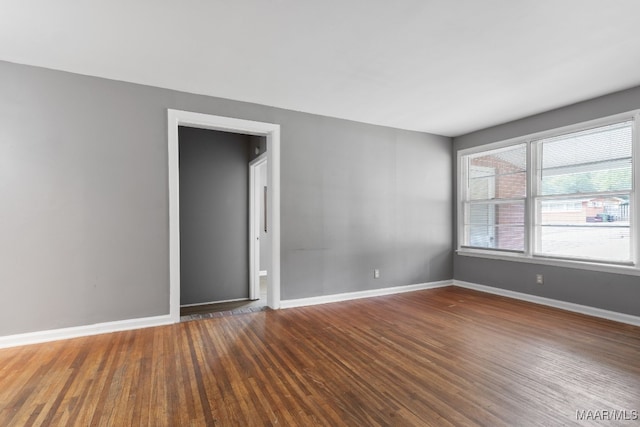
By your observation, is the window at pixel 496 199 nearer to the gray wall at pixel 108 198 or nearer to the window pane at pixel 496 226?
the window pane at pixel 496 226

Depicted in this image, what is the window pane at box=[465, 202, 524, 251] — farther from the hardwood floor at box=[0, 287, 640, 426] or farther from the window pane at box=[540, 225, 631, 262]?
the hardwood floor at box=[0, 287, 640, 426]

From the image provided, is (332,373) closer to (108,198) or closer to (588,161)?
(108,198)

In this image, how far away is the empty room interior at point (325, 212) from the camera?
2180 mm

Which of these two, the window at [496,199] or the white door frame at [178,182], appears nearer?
the white door frame at [178,182]

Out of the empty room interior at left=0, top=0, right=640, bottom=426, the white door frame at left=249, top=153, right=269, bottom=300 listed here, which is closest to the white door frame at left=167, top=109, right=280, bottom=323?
the empty room interior at left=0, top=0, right=640, bottom=426

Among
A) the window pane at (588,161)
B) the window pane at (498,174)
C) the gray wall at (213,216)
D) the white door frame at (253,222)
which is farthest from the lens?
the white door frame at (253,222)

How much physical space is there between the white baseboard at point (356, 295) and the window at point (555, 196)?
87 cm

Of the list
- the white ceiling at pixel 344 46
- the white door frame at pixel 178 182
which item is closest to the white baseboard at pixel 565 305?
the white ceiling at pixel 344 46

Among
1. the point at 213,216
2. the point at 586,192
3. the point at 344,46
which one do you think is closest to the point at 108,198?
the point at 213,216

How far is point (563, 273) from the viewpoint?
4137 mm

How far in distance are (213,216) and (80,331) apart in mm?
2640

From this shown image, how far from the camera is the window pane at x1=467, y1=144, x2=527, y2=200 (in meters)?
4.70

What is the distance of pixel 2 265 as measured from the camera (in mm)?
2904

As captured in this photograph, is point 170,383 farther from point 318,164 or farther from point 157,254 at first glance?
point 318,164
